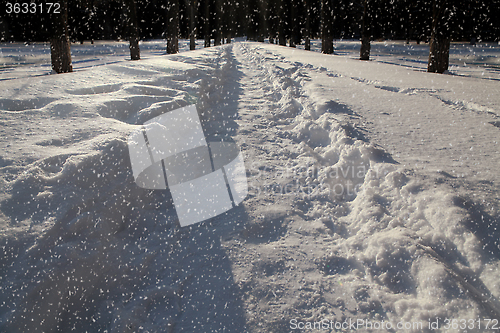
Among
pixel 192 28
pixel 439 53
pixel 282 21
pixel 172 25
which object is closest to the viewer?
pixel 439 53

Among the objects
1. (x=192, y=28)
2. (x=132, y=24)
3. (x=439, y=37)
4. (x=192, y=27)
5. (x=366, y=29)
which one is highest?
(x=192, y=27)

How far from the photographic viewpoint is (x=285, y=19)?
29.0m

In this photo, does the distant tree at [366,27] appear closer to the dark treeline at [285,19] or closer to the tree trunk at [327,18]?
Answer: the dark treeline at [285,19]

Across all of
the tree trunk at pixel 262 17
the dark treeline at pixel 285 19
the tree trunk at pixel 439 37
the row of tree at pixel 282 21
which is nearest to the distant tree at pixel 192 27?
the row of tree at pixel 282 21

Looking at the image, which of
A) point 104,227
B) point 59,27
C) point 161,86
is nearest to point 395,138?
point 104,227

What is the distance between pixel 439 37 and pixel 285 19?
81.2ft

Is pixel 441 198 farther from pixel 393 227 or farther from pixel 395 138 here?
pixel 395 138

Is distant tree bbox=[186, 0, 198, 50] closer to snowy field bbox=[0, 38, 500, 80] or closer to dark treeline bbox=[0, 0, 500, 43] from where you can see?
dark treeline bbox=[0, 0, 500, 43]

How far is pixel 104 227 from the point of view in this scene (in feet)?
6.15

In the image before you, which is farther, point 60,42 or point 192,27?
point 192,27

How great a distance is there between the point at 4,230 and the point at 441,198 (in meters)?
2.66

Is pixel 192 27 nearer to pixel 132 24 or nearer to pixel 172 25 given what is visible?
pixel 172 25

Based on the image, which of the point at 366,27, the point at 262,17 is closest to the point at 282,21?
the point at 366,27

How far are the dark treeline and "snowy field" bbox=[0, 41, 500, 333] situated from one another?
646 cm
